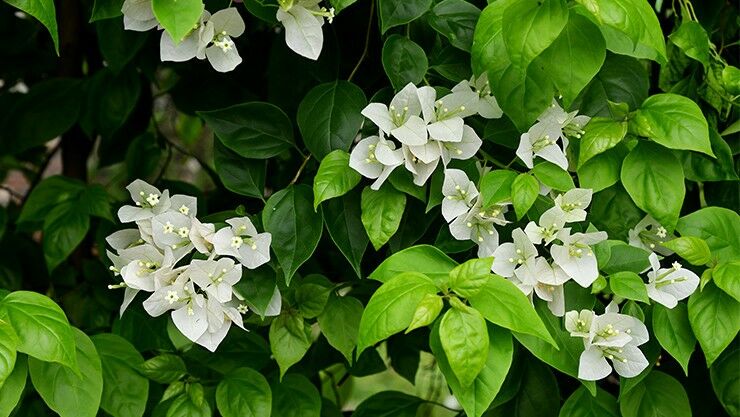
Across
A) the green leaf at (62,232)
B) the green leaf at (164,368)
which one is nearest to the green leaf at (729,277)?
the green leaf at (164,368)

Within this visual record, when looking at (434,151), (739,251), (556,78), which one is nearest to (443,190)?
(434,151)

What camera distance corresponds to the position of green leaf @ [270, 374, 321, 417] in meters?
1.23

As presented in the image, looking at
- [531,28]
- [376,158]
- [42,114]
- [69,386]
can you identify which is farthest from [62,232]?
[531,28]

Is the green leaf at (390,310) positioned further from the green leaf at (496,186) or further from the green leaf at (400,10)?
the green leaf at (400,10)

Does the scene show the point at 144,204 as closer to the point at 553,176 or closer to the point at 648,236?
the point at 553,176

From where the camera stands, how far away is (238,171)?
3.87 ft

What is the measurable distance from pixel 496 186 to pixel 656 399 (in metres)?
0.37

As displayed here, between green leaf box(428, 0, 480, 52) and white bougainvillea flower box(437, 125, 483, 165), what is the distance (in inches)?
4.0

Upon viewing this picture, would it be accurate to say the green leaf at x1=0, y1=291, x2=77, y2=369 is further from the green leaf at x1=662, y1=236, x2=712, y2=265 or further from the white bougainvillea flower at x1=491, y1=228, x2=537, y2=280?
the green leaf at x1=662, y1=236, x2=712, y2=265

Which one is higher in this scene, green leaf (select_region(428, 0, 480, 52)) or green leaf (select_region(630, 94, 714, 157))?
green leaf (select_region(428, 0, 480, 52))

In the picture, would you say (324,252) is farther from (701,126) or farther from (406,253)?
(701,126)

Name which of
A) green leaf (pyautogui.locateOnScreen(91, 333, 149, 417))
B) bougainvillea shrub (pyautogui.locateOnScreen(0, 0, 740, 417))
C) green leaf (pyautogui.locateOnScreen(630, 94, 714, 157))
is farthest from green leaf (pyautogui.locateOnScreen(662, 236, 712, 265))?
green leaf (pyautogui.locateOnScreen(91, 333, 149, 417))

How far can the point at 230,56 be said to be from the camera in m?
1.04

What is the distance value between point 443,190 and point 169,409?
1.45 ft
